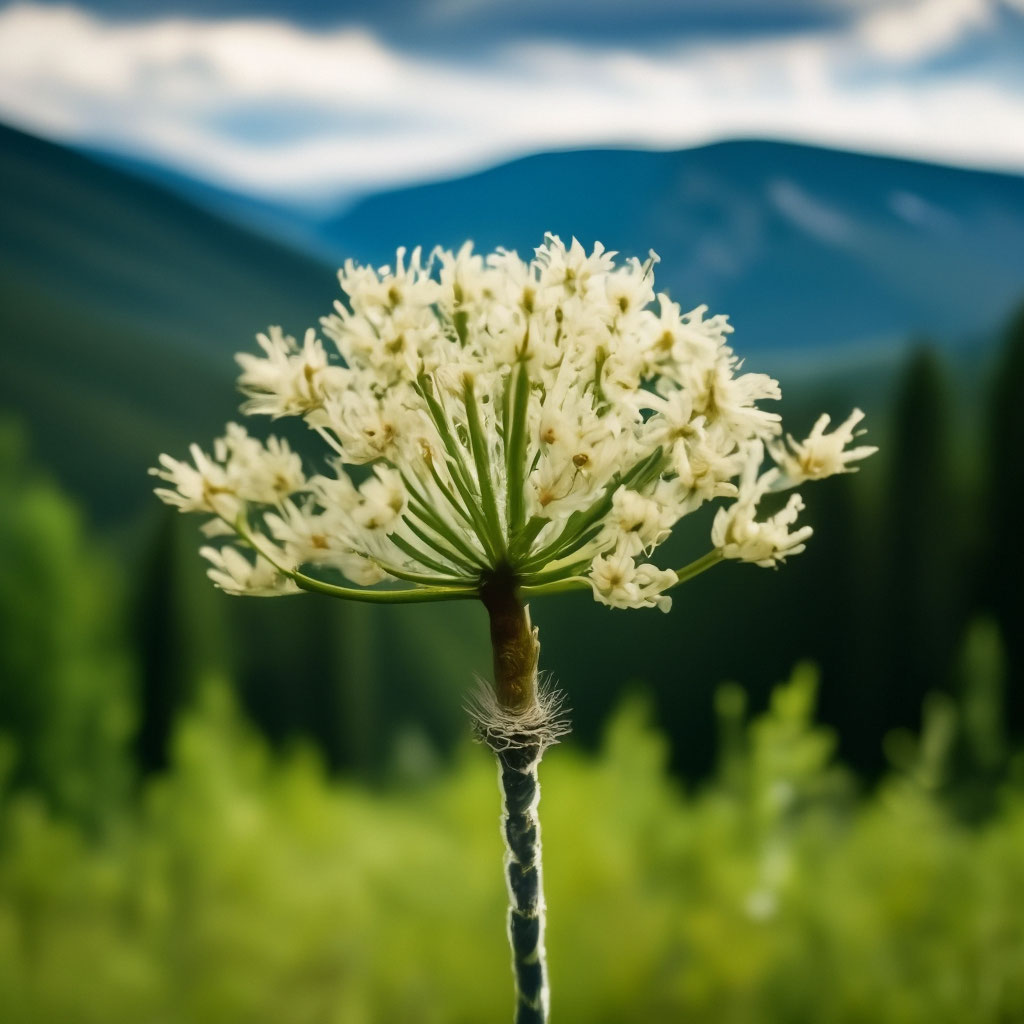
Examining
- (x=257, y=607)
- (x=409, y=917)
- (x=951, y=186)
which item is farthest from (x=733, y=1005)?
(x=951, y=186)

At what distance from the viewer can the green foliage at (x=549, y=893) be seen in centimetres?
170

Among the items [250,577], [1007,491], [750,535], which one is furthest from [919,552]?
[250,577]

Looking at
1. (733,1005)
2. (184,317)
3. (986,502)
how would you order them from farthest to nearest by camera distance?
(986,502), (184,317), (733,1005)

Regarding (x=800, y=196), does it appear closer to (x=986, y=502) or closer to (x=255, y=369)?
(x=986, y=502)

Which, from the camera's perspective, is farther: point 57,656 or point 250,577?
point 57,656

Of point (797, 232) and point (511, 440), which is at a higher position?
point (797, 232)

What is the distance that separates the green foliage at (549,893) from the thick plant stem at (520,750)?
1.05 m

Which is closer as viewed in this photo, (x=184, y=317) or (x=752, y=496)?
(x=752, y=496)

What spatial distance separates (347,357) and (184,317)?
1510 mm

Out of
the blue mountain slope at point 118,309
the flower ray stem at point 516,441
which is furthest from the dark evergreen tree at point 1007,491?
the flower ray stem at point 516,441

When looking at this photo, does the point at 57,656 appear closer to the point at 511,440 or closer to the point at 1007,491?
the point at 511,440

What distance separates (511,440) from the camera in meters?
0.59

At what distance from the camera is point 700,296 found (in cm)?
190

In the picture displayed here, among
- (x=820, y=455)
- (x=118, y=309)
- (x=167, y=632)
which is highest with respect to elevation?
(x=118, y=309)
